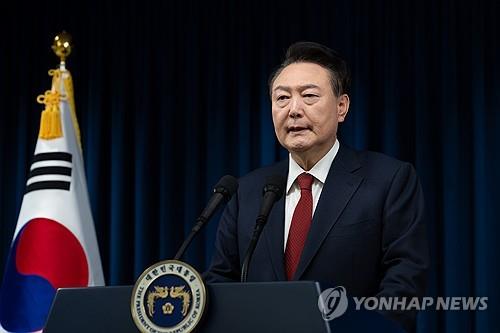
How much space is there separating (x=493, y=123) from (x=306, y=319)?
237 centimetres

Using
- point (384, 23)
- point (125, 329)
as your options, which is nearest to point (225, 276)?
point (125, 329)

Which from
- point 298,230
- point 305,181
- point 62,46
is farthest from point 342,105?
point 62,46

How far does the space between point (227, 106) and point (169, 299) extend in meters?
2.51

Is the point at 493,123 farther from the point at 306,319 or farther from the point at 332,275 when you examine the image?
the point at 306,319

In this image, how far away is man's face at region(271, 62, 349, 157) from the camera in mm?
2070

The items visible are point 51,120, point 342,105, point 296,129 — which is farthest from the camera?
point 51,120

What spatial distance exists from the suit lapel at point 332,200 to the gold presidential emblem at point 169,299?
1.89 feet

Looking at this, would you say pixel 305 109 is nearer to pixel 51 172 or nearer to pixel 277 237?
pixel 277 237

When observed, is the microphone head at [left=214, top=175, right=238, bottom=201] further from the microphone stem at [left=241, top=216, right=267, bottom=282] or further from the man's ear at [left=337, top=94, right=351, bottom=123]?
the man's ear at [left=337, top=94, right=351, bottom=123]

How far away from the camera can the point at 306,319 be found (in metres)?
1.30

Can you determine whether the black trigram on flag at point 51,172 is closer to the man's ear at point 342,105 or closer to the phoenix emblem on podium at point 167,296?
the man's ear at point 342,105

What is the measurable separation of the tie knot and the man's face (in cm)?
6

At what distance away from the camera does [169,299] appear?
1404mm

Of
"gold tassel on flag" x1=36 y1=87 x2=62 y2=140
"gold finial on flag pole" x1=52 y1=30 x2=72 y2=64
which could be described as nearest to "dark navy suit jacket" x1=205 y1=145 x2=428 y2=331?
"gold tassel on flag" x1=36 y1=87 x2=62 y2=140
